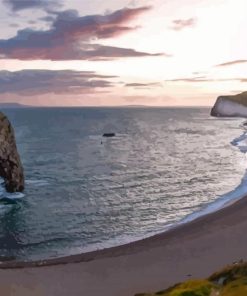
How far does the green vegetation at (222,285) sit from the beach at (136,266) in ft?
22.0

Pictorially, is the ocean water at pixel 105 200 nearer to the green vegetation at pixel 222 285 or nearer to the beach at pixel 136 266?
the beach at pixel 136 266

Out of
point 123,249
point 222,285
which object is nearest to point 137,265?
point 123,249

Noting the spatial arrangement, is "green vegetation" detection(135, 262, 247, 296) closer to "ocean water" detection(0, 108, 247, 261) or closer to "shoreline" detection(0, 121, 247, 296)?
"shoreline" detection(0, 121, 247, 296)

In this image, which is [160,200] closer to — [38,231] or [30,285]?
[38,231]

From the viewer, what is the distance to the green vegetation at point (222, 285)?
48.0 feet

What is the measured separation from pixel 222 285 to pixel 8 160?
36.3m

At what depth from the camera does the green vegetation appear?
14.6 m

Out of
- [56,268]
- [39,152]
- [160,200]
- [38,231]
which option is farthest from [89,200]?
[39,152]

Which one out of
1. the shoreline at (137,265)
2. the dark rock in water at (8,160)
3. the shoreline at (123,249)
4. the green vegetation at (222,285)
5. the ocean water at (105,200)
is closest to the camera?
the green vegetation at (222,285)

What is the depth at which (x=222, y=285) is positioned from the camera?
53.6 feet

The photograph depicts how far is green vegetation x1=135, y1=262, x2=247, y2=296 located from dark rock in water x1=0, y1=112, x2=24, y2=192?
34420 mm

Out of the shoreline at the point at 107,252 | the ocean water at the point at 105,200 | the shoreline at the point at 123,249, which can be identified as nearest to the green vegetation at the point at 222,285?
the shoreline at the point at 123,249

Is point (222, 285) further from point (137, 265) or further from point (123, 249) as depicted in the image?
point (123, 249)

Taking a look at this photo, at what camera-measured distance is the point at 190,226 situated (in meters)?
34.2
